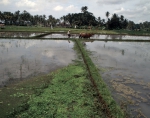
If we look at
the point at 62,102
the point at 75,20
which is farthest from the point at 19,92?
the point at 75,20

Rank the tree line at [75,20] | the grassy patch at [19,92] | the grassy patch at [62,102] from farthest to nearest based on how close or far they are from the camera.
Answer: the tree line at [75,20], the grassy patch at [19,92], the grassy patch at [62,102]

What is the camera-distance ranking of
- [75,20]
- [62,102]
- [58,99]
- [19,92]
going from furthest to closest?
[75,20] < [19,92] < [58,99] < [62,102]

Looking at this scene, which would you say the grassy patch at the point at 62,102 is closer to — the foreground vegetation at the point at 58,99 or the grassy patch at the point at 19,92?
the foreground vegetation at the point at 58,99

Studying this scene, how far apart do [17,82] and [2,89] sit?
74 centimetres

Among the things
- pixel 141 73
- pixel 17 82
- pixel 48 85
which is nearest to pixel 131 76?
pixel 141 73

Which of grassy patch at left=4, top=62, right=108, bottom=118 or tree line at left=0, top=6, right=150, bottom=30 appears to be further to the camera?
tree line at left=0, top=6, right=150, bottom=30

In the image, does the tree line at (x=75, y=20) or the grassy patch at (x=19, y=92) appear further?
Answer: the tree line at (x=75, y=20)

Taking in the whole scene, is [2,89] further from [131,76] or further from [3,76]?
[131,76]

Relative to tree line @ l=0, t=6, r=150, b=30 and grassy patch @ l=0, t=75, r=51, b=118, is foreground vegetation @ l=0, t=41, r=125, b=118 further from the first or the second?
tree line @ l=0, t=6, r=150, b=30

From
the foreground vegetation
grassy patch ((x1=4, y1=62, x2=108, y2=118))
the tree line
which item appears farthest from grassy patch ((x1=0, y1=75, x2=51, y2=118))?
the tree line

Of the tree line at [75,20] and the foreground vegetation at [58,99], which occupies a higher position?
the tree line at [75,20]

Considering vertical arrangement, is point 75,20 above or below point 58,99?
above

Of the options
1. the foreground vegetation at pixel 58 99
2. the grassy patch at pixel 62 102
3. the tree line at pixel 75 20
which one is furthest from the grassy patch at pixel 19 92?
the tree line at pixel 75 20

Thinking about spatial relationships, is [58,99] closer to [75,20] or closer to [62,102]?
[62,102]
